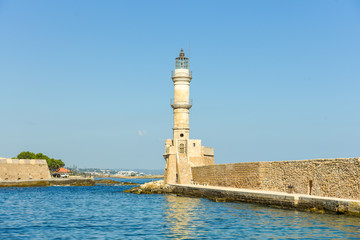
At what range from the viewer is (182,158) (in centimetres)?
4175

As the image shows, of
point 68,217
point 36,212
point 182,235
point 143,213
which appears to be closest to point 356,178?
point 182,235

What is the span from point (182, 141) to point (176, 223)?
23.5 m

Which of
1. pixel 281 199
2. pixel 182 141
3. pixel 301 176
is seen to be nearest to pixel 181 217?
pixel 281 199

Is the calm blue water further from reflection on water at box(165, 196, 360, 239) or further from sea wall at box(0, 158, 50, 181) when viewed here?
sea wall at box(0, 158, 50, 181)

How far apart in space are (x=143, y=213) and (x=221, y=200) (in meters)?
6.35

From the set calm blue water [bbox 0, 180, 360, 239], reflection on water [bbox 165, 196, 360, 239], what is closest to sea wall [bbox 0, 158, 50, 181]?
calm blue water [bbox 0, 180, 360, 239]

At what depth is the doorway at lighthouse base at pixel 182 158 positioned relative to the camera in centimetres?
4128

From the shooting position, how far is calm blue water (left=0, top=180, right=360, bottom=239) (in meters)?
17.0

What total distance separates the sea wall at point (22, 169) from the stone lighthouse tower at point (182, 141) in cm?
2202

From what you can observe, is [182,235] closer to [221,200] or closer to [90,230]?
[90,230]

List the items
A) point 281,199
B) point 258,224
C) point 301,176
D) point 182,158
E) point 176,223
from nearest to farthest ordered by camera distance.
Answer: point 258,224 < point 176,223 < point 281,199 < point 301,176 < point 182,158

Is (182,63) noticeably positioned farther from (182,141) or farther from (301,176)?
(301,176)

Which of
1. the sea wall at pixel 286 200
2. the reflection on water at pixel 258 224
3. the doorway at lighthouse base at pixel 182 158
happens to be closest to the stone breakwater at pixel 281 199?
the sea wall at pixel 286 200

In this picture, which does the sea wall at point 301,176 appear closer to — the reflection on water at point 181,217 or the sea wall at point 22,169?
the reflection on water at point 181,217
